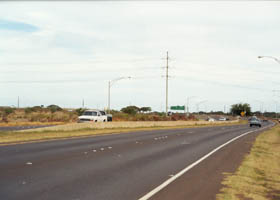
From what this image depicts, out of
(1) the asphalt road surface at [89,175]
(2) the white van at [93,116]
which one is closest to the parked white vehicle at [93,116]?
(2) the white van at [93,116]

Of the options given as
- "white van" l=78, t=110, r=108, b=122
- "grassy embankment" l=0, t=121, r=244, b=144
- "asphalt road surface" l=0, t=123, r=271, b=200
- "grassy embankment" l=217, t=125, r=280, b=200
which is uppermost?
"white van" l=78, t=110, r=108, b=122

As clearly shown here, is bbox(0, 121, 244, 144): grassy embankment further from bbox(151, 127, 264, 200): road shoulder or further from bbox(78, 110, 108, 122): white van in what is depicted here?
bbox(151, 127, 264, 200): road shoulder

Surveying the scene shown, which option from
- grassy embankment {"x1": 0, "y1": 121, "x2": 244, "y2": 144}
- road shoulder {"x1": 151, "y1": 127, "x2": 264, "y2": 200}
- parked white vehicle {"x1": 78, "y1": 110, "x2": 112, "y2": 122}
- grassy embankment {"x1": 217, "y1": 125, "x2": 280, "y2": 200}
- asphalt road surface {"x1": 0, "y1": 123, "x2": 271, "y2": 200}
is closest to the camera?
asphalt road surface {"x1": 0, "y1": 123, "x2": 271, "y2": 200}

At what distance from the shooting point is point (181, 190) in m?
9.57

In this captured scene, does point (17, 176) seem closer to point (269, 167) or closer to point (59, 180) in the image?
point (59, 180)

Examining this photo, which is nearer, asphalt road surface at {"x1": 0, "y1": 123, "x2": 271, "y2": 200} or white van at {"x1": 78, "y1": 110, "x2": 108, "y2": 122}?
asphalt road surface at {"x1": 0, "y1": 123, "x2": 271, "y2": 200}

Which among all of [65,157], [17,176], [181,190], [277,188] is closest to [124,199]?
[181,190]

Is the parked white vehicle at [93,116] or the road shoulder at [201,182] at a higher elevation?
the parked white vehicle at [93,116]

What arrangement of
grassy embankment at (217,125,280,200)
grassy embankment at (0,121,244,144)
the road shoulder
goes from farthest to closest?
grassy embankment at (0,121,244,144) → grassy embankment at (217,125,280,200) → the road shoulder

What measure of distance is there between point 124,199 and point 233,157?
10540 mm

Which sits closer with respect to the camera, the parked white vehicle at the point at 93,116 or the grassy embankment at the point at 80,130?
the grassy embankment at the point at 80,130

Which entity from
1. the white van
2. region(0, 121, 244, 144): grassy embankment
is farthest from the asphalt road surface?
the white van

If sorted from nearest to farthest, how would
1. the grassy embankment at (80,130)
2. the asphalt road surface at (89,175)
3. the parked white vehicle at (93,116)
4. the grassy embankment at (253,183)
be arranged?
the asphalt road surface at (89,175) → the grassy embankment at (253,183) → the grassy embankment at (80,130) → the parked white vehicle at (93,116)

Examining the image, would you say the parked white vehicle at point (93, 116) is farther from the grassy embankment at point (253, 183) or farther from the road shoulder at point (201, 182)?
the grassy embankment at point (253, 183)
